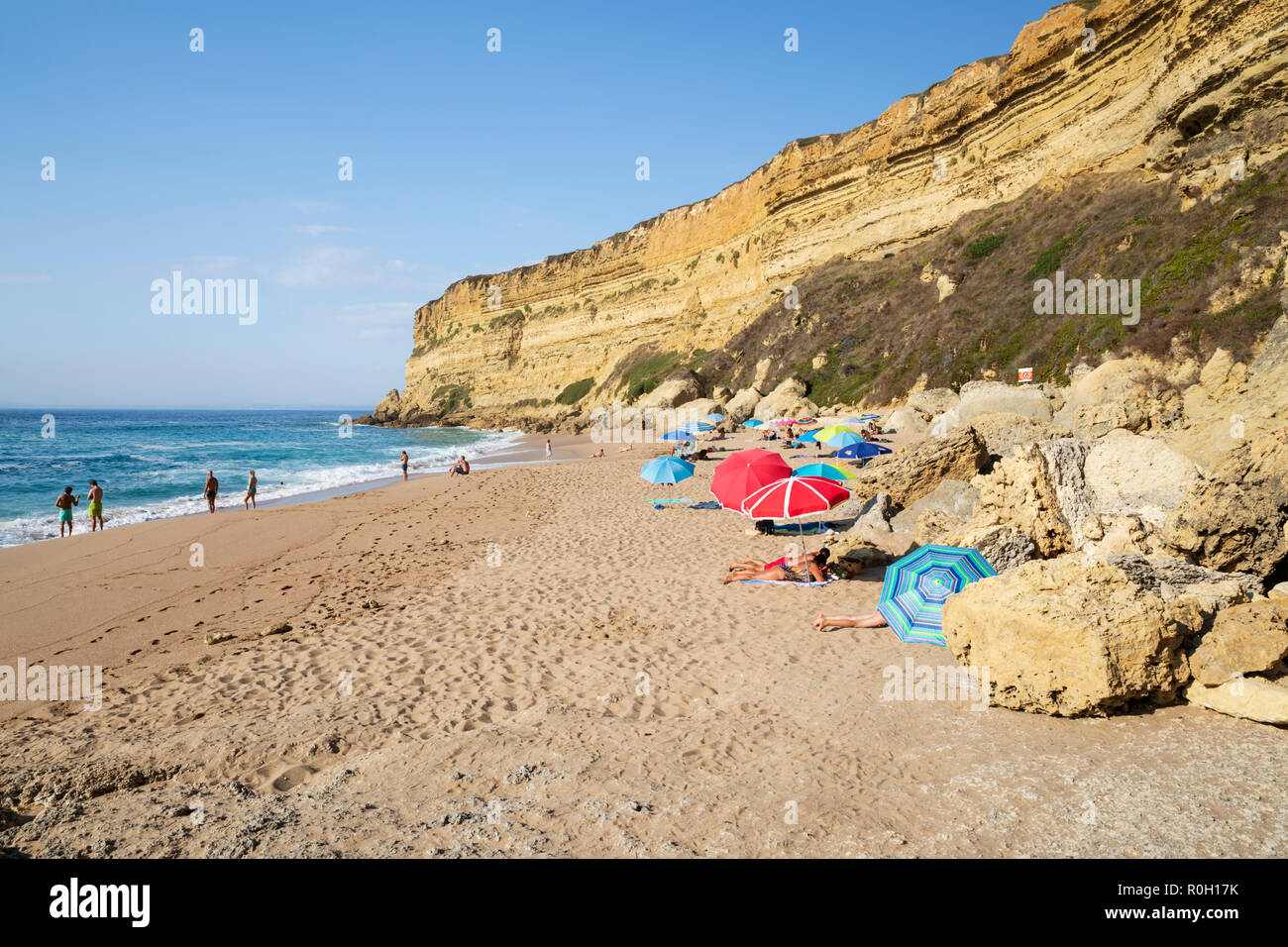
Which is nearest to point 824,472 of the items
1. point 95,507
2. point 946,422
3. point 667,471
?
point 667,471

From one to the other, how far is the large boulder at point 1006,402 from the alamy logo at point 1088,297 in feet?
18.2

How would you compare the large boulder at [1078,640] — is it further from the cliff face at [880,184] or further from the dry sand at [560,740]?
the cliff face at [880,184]

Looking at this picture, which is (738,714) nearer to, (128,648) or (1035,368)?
(128,648)

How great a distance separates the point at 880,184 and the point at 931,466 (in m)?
33.5

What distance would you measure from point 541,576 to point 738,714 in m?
5.45

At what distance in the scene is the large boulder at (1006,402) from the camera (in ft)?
54.1

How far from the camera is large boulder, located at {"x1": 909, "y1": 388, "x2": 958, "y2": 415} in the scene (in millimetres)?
24047

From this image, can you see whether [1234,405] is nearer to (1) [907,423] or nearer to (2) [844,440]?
(2) [844,440]

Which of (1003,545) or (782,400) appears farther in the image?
(782,400)

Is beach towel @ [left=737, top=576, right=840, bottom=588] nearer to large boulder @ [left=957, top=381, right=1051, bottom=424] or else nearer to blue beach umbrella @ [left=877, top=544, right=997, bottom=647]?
blue beach umbrella @ [left=877, top=544, right=997, bottom=647]
